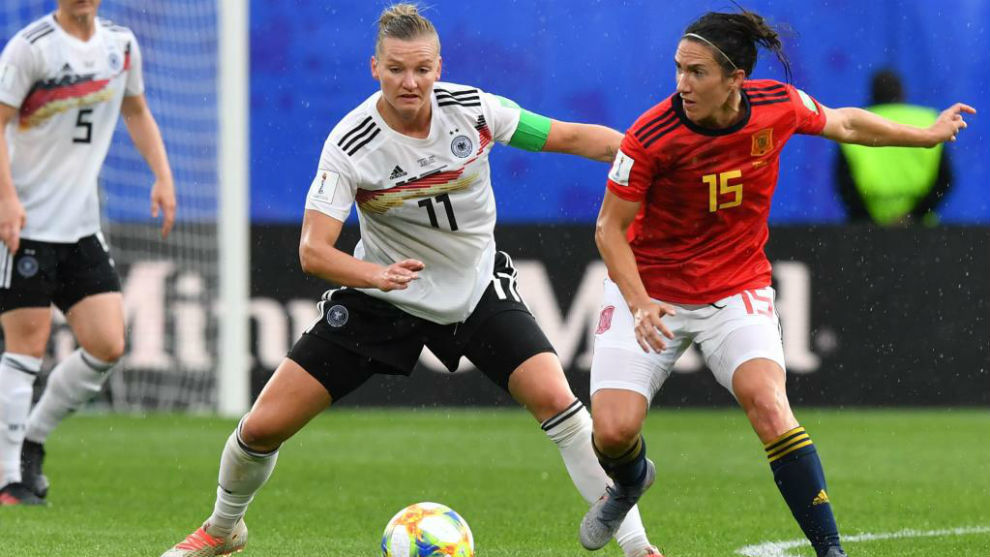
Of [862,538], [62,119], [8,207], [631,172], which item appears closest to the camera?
[631,172]

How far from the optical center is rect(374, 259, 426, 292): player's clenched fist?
5.20 m

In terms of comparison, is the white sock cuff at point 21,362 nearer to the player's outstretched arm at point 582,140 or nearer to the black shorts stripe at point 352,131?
the black shorts stripe at point 352,131

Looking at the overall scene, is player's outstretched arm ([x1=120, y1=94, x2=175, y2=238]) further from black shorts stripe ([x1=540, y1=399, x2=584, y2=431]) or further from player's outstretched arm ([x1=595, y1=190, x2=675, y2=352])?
player's outstretched arm ([x1=595, y1=190, x2=675, y2=352])

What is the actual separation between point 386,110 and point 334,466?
14.1 feet

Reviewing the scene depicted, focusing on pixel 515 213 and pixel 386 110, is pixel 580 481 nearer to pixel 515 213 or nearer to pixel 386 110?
pixel 386 110

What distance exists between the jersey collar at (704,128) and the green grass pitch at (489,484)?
163 centimetres

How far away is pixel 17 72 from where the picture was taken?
296 inches

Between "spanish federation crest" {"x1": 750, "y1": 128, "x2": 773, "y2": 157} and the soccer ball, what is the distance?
160cm

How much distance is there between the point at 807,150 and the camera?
16.6 m

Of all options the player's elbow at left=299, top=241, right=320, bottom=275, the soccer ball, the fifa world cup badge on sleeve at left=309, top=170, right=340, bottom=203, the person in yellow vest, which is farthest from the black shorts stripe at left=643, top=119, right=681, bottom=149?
the person in yellow vest

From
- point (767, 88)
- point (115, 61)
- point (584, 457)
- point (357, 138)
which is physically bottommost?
point (584, 457)

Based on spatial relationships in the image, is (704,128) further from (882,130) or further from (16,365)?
(16,365)

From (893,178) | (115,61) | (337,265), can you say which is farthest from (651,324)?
(893,178)

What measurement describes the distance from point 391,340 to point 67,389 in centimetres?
264
